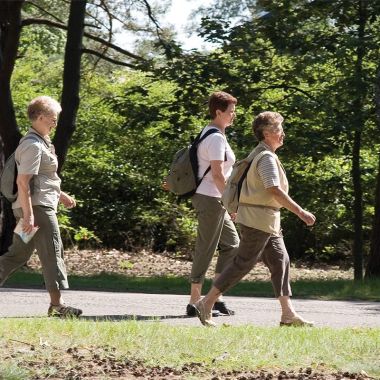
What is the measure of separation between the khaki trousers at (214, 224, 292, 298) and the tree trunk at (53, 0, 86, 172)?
11.3 m

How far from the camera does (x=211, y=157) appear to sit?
963 centimetres

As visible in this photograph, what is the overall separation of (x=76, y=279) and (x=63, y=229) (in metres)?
8.36

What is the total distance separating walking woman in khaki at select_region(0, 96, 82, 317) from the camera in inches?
350

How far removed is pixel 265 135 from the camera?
8.99 metres

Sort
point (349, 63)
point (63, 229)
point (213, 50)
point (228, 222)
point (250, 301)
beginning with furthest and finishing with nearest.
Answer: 1. point (63, 229)
2. point (213, 50)
3. point (349, 63)
4. point (250, 301)
5. point (228, 222)

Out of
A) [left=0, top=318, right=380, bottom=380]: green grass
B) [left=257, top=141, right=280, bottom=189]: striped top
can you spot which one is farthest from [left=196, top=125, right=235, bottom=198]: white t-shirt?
[left=0, top=318, right=380, bottom=380]: green grass

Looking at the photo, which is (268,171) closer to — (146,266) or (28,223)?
(28,223)

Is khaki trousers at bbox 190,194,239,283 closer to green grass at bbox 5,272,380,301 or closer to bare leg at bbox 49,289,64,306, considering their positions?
bare leg at bbox 49,289,64,306

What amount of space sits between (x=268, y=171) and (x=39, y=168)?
6.24ft

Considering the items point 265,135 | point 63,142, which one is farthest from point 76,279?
point 265,135

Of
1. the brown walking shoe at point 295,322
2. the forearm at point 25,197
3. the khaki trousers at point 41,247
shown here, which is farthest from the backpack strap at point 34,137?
the brown walking shoe at point 295,322

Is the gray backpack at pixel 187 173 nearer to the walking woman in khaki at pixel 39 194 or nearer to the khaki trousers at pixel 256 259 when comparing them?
the khaki trousers at pixel 256 259

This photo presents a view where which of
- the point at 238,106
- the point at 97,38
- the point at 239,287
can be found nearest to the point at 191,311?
the point at 239,287

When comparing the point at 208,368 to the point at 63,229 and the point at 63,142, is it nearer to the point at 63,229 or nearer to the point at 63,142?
the point at 63,142
